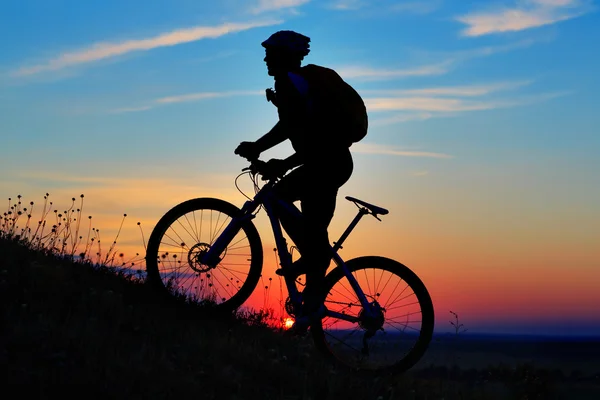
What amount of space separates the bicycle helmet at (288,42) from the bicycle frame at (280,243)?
4.34ft

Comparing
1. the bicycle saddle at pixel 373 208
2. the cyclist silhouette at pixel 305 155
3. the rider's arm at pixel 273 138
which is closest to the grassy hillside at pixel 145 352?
the cyclist silhouette at pixel 305 155

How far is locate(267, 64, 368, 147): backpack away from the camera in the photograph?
7.63 meters

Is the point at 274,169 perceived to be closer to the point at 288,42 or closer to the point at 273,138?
the point at 273,138

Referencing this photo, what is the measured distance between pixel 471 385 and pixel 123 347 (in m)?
3.84

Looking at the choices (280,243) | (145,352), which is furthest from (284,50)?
(145,352)

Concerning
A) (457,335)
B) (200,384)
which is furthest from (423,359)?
(200,384)

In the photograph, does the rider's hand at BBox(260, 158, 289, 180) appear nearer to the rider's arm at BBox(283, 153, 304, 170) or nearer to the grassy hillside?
the rider's arm at BBox(283, 153, 304, 170)

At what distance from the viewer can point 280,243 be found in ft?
26.6

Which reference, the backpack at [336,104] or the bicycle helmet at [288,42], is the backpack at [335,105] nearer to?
the backpack at [336,104]

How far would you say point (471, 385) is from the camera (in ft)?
28.4

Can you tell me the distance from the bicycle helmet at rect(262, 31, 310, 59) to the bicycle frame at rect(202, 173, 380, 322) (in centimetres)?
132

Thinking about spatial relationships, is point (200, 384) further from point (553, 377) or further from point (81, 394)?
point (553, 377)

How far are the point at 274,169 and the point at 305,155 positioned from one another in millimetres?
413

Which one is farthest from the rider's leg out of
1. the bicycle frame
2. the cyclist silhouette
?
the bicycle frame
